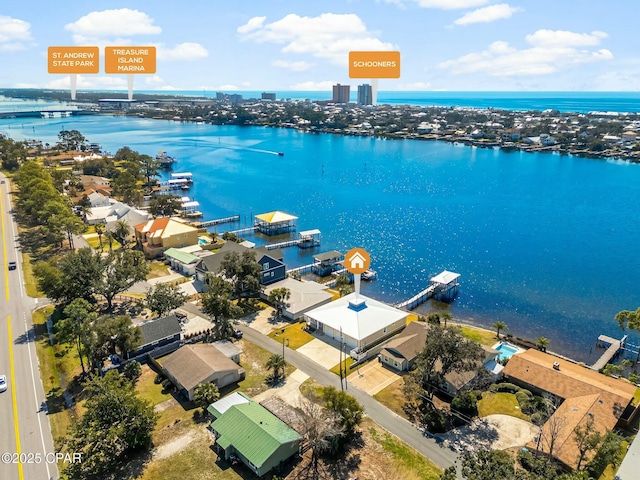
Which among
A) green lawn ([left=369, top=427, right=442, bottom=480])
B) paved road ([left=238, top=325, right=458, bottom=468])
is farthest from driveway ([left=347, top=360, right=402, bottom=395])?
green lawn ([left=369, top=427, right=442, bottom=480])

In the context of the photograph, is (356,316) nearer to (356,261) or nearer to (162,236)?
(356,261)

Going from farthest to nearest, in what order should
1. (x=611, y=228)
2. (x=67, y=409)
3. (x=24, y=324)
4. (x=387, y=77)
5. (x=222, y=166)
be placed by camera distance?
(x=222, y=166), (x=611, y=228), (x=24, y=324), (x=387, y=77), (x=67, y=409)

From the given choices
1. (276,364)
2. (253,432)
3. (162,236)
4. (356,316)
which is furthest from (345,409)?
(162,236)

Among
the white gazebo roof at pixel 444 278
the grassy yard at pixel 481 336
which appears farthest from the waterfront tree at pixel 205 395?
the white gazebo roof at pixel 444 278

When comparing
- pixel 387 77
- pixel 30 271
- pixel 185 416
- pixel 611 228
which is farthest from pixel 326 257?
pixel 611 228

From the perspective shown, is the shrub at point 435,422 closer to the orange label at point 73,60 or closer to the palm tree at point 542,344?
the palm tree at point 542,344

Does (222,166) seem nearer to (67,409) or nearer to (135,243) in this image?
(135,243)
